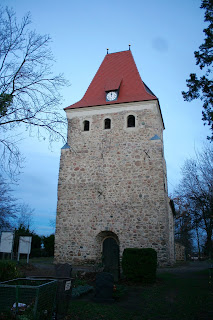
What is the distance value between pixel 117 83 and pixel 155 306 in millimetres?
Result: 15134

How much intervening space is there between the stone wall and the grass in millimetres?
6059

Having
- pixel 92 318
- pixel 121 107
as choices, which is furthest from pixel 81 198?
pixel 92 318

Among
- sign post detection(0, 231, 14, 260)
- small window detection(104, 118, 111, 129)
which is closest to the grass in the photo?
sign post detection(0, 231, 14, 260)

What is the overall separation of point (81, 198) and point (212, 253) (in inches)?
340

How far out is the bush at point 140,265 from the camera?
9930 millimetres

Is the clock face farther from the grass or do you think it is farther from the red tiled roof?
the grass

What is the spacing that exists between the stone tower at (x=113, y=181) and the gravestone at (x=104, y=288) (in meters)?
7.45

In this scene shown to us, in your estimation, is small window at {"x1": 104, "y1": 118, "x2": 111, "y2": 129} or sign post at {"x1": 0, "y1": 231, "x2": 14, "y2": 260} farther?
small window at {"x1": 104, "y1": 118, "x2": 111, "y2": 129}

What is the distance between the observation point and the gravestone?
7244 mm

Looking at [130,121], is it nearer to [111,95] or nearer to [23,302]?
[111,95]

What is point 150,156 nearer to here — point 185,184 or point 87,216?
point 185,184

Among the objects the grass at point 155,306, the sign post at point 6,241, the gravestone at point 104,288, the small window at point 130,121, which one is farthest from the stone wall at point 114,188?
the gravestone at point 104,288

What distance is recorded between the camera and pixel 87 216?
16266 mm

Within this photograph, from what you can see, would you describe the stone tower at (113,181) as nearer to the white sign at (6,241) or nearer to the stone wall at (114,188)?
the stone wall at (114,188)
